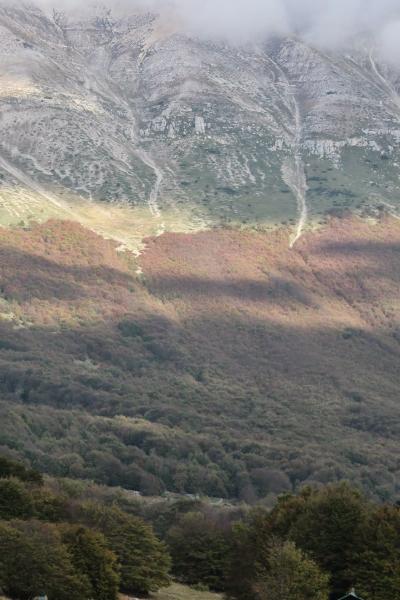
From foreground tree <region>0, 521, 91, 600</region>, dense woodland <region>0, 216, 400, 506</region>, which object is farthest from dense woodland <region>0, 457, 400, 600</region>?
dense woodland <region>0, 216, 400, 506</region>

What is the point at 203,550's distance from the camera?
279ft

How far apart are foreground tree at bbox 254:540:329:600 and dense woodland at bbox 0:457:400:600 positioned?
56mm

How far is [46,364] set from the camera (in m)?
174

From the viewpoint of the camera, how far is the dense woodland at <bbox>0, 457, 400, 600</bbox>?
61.8 meters

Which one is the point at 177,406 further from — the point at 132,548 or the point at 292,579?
the point at 292,579

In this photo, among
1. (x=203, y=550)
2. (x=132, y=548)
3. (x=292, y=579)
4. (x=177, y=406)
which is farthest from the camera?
(x=177, y=406)

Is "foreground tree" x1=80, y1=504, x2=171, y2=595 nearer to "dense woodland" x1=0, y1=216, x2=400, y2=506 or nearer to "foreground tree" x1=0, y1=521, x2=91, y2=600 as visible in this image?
"foreground tree" x1=0, y1=521, x2=91, y2=600

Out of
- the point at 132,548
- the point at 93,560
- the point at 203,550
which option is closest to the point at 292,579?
the point at 93,560

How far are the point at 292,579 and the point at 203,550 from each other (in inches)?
963

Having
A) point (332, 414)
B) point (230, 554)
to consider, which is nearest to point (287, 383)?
point (332, 414)

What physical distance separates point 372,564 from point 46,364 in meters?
112

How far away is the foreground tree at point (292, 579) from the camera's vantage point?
201 feet

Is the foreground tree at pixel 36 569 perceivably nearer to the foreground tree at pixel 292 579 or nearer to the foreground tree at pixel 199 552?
the foreground tree at pixel 292 579

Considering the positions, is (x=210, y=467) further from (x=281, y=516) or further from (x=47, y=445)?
(x=281, y=516)
